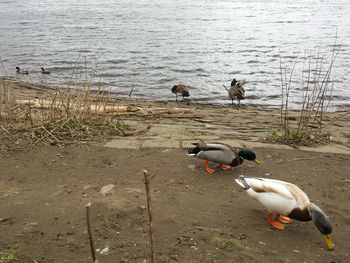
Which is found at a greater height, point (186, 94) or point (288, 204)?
point (288, 204)

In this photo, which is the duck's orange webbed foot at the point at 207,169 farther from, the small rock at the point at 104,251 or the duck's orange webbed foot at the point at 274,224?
the small rock at the point at 104,251

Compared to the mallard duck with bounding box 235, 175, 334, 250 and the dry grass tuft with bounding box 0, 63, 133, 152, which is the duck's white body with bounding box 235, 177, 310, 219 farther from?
the dry grass tuft with bounding box 0, 63, 133, 152

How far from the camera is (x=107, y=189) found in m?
5.01

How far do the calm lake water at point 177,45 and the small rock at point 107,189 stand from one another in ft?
10.9

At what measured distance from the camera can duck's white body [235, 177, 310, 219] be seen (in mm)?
4152

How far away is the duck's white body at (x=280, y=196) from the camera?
4.15 m

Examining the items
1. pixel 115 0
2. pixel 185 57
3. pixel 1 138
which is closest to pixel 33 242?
pixel 1 138

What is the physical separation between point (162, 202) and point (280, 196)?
48.7 inches

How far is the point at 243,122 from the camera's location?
8.94 meters

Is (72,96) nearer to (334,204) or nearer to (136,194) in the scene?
(136,194)

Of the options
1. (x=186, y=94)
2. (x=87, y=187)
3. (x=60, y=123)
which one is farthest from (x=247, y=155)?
(x=186, y=94)

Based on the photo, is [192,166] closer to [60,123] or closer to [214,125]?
[60,123]

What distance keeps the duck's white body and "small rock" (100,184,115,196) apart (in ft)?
5.28

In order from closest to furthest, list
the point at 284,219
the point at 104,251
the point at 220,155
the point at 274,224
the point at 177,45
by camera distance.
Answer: the point at 104,251, the point at 274,224, the point at 284,219, the point at 220,155, the point at 177,45
